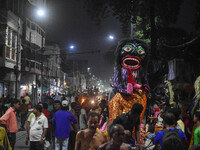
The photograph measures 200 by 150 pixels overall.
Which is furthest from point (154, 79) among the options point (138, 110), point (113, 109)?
point (138, 110)

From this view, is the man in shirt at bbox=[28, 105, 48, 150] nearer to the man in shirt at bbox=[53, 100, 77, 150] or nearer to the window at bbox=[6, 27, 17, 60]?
the man in shirt at bbox=[53, 100, 77, 150]

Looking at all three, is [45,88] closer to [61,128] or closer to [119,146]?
[61,128]

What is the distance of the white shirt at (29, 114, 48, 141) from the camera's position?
316 inches

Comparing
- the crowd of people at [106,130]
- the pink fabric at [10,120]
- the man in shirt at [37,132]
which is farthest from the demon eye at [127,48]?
the pink fabric at [10,120]

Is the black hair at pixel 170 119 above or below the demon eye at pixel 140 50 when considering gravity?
below

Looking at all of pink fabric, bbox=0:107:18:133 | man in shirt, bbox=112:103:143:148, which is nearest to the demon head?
man in shirt, bbox=112:103:143:148

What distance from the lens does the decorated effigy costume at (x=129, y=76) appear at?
8.38 m

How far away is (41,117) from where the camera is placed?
27.1ft

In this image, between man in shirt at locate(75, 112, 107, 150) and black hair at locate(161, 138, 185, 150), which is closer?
black hair at locate(161, 138, 185, 150)

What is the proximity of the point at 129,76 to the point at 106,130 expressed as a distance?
1753 millimetres

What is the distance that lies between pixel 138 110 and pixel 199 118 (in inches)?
63.4

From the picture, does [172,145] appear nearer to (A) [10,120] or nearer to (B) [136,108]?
(B) [136,108]

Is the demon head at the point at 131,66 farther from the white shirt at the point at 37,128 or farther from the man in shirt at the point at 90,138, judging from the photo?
the man in shirt at the point at 90,138

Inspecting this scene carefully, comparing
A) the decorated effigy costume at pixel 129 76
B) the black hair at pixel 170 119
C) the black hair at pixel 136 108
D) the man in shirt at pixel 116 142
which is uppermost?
the decorated effigy costume at pixel 129 76
